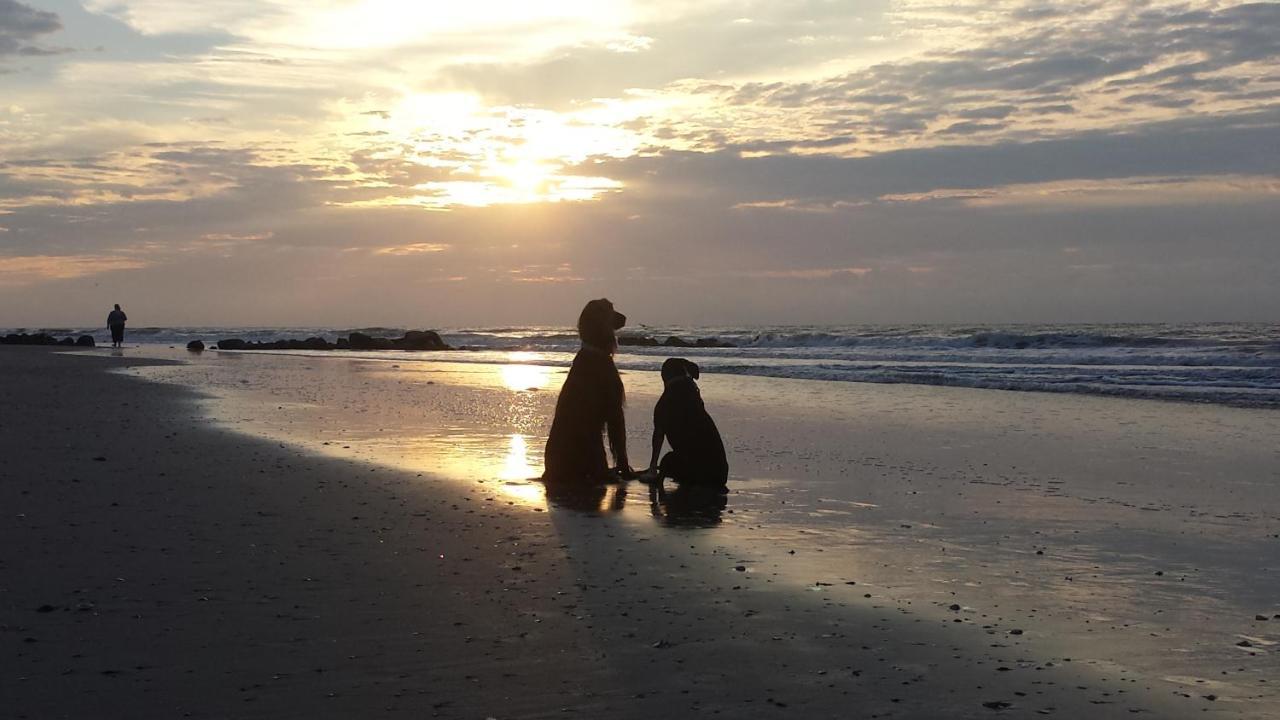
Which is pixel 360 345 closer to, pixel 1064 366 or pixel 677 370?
pixel 1064 366

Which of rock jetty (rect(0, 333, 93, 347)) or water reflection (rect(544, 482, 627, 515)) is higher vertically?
rock jetty (rect(0, 333, 93, 347))

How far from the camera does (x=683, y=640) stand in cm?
413

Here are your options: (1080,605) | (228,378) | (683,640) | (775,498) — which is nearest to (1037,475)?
(775,498)

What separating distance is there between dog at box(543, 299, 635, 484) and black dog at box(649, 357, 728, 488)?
0.37m

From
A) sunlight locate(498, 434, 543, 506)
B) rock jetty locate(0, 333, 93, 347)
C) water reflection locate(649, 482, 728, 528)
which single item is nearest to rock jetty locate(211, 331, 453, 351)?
rock jetty locate(0, 333, 93, 347)

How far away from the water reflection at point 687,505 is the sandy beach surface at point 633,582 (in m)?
0.05

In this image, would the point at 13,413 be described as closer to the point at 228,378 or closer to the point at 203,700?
the point at 228,378

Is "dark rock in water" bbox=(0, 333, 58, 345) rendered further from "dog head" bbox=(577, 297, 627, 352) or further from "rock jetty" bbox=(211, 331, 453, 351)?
"dog head" bbox=(577, 297, 627, 352)

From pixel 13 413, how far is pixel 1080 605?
12.7 metres

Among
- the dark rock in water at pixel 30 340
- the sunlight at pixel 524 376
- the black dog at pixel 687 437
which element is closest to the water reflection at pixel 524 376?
the sunlight at pixel 524 376

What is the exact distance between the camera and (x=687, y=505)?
7.46 metres

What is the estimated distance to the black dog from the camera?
8.18 metres

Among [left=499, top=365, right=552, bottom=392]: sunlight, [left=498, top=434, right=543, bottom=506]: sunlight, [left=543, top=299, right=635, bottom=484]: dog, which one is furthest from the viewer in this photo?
[left=499, top=365, right=552, bottom=392]: sunlight

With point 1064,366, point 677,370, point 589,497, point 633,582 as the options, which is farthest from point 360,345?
point 633,582
